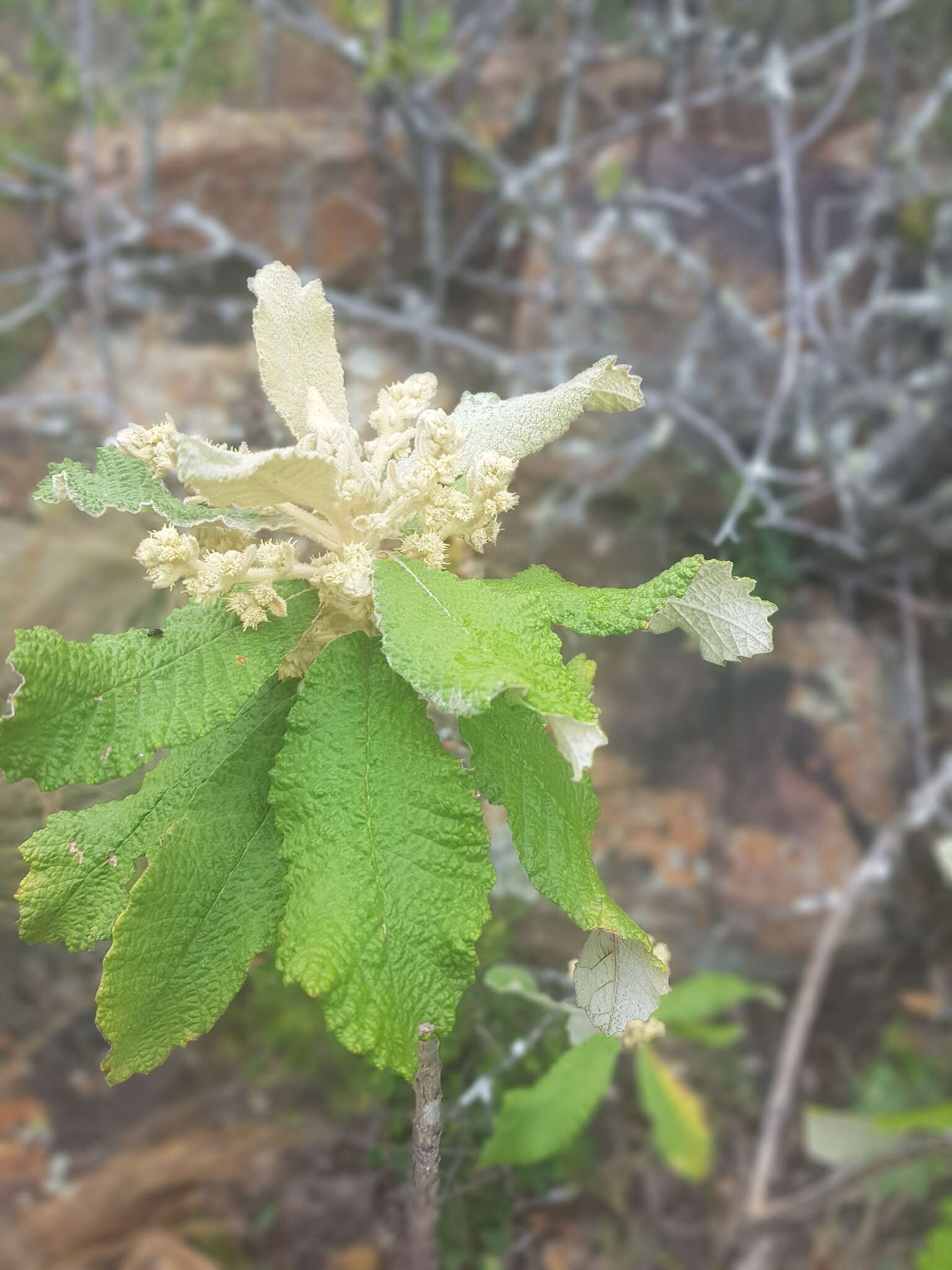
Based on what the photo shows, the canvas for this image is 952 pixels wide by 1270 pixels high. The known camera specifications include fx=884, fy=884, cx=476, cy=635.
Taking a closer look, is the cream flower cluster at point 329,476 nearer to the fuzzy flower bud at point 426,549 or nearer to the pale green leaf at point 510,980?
the fuzzy flower bud at point 426,549

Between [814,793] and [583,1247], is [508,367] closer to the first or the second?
[814,793]

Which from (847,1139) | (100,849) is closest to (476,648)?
(100,849)

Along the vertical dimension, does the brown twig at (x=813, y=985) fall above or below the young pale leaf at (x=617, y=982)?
below

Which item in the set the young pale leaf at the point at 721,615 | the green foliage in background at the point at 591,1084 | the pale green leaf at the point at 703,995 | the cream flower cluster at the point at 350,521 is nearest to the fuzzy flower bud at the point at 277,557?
the cream flower cluster at the point at 350,521

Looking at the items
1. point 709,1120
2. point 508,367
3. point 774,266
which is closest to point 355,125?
point 508,367

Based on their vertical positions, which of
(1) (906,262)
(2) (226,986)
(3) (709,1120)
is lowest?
(3) (709,1120)

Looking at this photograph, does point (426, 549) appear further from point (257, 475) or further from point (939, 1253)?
point (939, 1253)

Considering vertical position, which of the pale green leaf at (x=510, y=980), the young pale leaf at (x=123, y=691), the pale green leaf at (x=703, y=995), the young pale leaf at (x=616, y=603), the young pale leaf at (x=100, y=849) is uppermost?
the young pale leaf at (x=616, y=603)
